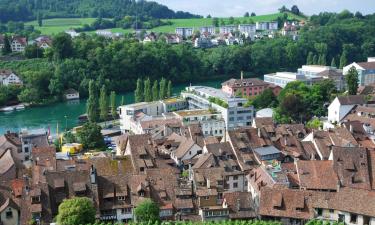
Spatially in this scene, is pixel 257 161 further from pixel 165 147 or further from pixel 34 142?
pixel 34 142

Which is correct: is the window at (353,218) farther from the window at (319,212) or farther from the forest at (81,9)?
the forest at (81,9)

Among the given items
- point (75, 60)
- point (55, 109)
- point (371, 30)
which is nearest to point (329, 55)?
point (371, 30)

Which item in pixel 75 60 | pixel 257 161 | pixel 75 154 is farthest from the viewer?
pixel 75 60

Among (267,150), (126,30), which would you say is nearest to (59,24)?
(126,30)

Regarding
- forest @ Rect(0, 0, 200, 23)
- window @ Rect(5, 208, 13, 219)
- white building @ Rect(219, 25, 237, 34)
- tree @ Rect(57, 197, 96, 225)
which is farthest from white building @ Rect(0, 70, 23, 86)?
white building @ Rect(219, 25, 237, 34)

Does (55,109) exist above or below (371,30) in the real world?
below

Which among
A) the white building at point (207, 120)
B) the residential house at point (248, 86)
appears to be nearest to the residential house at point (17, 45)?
the residential house at point (248, 86)

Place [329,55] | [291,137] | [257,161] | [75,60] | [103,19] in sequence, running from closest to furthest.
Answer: [257,161] → [291,137] → [75,60] → [329,55] → [103,19]
